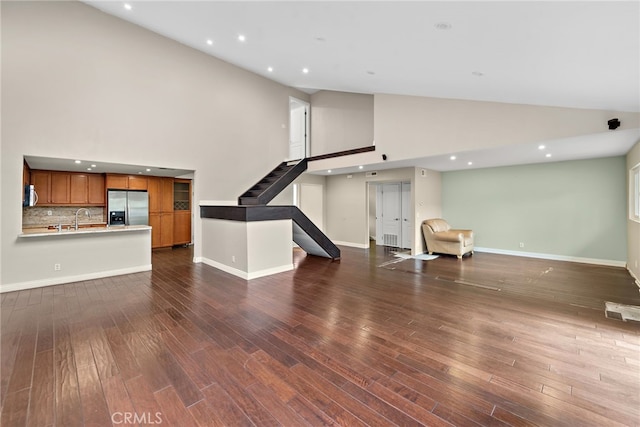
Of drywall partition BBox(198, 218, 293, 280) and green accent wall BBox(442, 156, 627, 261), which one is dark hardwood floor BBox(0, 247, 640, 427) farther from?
green accent wall BBox(442, 156, 627, 261)

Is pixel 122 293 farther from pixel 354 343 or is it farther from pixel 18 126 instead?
pixel 354 343

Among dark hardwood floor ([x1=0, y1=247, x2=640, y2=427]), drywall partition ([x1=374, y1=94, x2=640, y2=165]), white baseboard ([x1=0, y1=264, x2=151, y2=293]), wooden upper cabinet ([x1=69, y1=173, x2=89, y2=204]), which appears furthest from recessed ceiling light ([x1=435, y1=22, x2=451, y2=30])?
wooden upper cabinet ([x1=69, y1=173, x2=89, y2=204])

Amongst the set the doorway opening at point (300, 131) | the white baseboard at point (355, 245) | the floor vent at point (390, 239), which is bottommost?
the white baseboard at point (355, 245)

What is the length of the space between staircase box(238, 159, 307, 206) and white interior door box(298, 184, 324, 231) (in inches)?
38.8

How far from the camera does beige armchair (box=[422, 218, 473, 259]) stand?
6927 mm

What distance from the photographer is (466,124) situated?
16.6 ft

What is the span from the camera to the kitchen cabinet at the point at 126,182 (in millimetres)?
7098

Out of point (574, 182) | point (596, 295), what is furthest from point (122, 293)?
point (574, 182)

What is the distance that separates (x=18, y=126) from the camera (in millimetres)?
4355

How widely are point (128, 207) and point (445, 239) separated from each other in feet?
28.4

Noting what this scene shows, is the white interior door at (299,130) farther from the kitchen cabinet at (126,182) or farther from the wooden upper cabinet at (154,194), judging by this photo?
the kitchen cabinet at (126,182)

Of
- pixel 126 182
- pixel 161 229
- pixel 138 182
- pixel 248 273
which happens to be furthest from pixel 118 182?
pixel 248 273

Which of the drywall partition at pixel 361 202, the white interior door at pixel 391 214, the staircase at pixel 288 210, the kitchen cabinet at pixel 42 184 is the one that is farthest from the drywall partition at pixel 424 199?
the kitchen cabinet at pixel 42 184

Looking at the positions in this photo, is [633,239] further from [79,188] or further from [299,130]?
[79,188]
